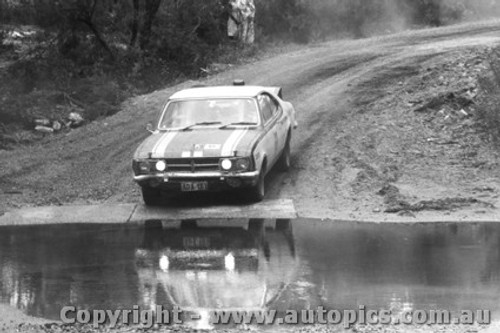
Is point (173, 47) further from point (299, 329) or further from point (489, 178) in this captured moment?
point (299, 329)

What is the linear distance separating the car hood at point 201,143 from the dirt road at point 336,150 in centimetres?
117

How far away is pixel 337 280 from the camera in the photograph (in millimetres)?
8281

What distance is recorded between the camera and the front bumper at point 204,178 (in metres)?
11.6

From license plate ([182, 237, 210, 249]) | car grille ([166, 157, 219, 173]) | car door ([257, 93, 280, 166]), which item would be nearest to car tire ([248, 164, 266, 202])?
car door ([257, 93, 280, 166])

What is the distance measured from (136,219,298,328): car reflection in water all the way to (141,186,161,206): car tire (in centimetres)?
78

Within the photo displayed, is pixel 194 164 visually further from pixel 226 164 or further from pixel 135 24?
pixel 135 24

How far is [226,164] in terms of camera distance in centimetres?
1155

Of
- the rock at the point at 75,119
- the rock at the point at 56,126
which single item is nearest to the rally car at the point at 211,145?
the rock at the point at 56,126

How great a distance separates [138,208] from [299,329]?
5.97 m

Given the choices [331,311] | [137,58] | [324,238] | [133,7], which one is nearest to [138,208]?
[324,238]

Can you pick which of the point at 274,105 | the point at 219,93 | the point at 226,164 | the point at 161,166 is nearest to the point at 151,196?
the point at 161,166

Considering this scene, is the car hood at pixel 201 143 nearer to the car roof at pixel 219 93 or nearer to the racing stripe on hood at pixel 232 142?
the racing stripe on hood at pixel 232 142

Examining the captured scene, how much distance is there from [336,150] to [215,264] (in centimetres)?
603

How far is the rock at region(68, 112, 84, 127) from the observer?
1883cm
